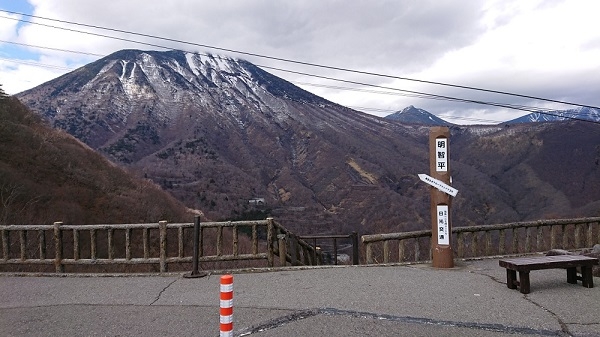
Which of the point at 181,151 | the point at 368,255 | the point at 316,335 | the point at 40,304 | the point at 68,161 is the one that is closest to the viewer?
the point at 316,335

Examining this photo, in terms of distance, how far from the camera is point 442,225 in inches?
329

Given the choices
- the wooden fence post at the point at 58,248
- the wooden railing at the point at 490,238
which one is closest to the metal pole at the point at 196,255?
the wooden fence post at the point at 58,248

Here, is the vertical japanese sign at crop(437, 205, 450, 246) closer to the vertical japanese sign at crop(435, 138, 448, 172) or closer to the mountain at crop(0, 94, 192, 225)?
the vertical japanese sign at crop(435, 138, 448, 172)

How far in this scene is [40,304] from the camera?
6426 millimetres

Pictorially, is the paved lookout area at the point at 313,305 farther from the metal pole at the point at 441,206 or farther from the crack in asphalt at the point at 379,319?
the metal pole at the point at 441,206

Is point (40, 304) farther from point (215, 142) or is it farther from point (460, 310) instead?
point (215, 142)

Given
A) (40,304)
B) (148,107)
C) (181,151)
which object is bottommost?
(40,304)

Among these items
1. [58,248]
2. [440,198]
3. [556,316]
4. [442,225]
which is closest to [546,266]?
[556,316]

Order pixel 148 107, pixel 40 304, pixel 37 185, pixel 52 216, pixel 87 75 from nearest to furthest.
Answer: pixel 40 304, pixel 52 216, pixel 37 185, pixel 148 107, pixel 87 75

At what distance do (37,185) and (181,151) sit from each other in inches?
4124

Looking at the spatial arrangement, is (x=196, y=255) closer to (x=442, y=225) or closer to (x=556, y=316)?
(x=442, y=225)

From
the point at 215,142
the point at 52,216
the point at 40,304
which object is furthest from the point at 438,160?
the point at 215,142

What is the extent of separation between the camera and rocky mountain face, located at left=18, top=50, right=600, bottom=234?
103 m

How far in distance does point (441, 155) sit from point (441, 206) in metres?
0.87
